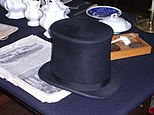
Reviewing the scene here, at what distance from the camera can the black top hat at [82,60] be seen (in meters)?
0.80

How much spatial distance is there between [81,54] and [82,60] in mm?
19

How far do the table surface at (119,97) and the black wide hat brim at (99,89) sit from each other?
0.01 m

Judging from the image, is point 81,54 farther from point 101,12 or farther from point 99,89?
point 101,12

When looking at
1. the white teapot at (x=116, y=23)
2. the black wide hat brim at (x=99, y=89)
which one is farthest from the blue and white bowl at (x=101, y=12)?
the black wide hat brim at (x=99, y=89)

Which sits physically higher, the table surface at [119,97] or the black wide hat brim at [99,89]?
the black wide hat brim at [99,89]

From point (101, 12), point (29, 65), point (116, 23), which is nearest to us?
point (29, 65)

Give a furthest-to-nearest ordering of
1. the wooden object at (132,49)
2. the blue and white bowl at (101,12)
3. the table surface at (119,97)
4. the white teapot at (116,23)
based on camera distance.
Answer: the blue and white bowl at (101,12), the white teapot at (116,23), the wooden object at (132,49), the table surface at (119,97)

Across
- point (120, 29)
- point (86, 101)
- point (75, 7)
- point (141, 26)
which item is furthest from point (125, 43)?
point (75, 7)


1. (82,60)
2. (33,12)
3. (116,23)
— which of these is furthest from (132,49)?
(33,12)

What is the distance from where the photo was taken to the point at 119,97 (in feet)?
2.74

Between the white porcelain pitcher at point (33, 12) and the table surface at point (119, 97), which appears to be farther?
the white porcelain pitcher at point (33, 12)

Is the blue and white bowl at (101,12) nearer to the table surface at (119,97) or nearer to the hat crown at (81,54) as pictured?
the table surface at (119,97)

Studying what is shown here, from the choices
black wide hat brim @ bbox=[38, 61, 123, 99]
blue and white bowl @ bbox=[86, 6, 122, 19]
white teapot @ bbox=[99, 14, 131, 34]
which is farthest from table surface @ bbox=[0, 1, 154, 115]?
blue and white bowl @ bbox=[86, 6, 122, 19]

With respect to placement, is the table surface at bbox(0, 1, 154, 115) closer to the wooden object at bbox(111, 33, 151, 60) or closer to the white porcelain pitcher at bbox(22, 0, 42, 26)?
the wooden object at bbox(111, 33, 151, 60)
